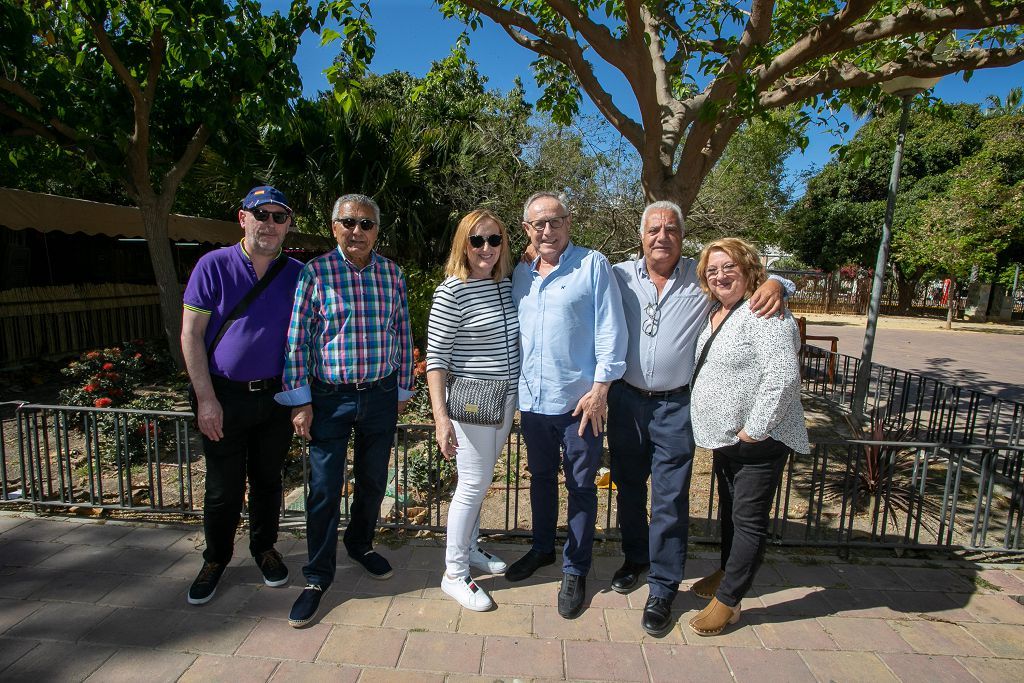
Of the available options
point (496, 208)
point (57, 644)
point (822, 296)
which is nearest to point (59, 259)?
point (496, 208)

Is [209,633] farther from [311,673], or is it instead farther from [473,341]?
[473,341]

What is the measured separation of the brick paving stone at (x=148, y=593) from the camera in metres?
2.79

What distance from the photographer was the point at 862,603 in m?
2.94

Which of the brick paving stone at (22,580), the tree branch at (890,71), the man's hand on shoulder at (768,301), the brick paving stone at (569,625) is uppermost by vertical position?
the tree branch at (890,71)

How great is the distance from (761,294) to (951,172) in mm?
26245

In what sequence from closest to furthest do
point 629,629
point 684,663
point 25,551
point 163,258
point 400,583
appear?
point 684,663 → point 629,629 → point 400,583 → point 25,551 → point 163,258

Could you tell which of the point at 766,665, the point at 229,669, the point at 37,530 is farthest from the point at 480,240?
the point at 37,530

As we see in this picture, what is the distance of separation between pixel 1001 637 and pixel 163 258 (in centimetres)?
949

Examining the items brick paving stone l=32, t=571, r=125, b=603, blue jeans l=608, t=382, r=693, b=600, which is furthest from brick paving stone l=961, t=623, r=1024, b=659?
brick paving stone l=32, t=571, r=125, b=603

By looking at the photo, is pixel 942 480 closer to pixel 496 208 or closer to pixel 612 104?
pixel 612 104

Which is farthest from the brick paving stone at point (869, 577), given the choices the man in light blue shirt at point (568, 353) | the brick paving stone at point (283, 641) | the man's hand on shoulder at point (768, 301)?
the brick paving stone at point (283, 641)

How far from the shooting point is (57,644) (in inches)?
97.3

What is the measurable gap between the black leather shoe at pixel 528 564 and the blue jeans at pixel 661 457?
0.61 m

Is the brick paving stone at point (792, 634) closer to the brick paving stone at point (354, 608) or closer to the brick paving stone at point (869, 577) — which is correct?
the brick paving stone at point (869, 577)
